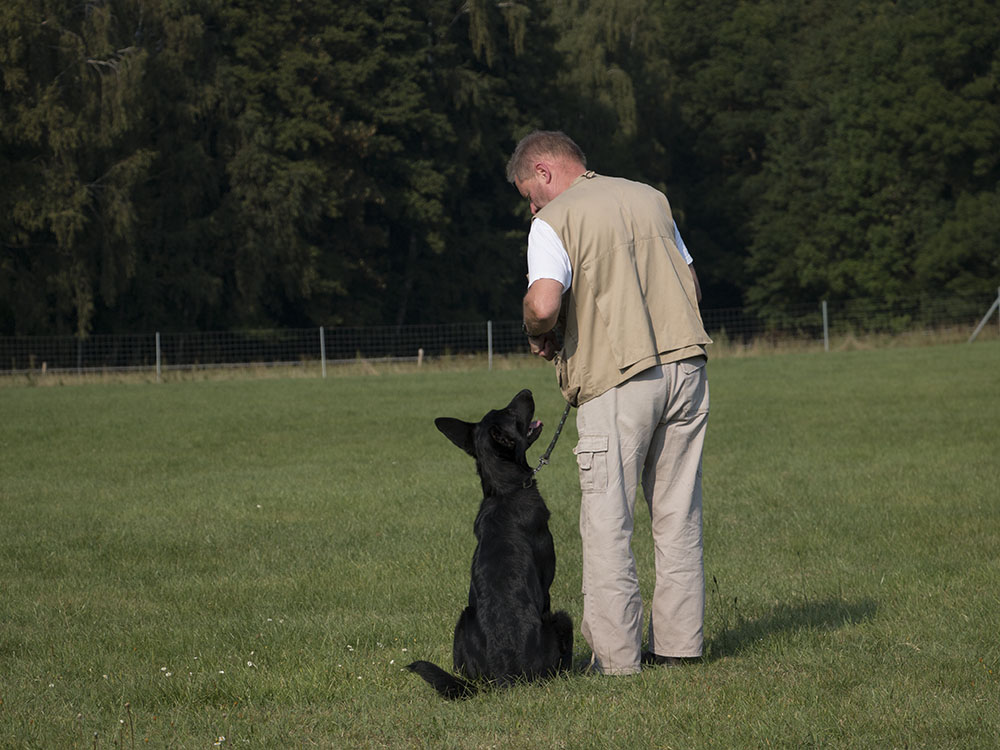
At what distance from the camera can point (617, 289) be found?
15.1 ft

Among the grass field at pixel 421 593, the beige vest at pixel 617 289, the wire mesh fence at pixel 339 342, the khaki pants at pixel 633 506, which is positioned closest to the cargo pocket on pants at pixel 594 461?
the khaki pants at pixel 633 506

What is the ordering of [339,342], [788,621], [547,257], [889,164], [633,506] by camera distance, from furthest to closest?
[889,164] → [339,342] → [788,621] → [633,506] → [547,257]

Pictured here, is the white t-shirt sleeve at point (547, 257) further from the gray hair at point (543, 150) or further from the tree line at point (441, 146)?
the tree line at point (441, 146)

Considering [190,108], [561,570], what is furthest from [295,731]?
[190,108]

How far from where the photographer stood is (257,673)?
5.01m

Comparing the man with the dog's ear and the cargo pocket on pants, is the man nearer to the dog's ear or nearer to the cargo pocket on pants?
the cargo pocket on pants

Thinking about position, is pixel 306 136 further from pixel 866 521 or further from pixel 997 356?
pixel 866 521

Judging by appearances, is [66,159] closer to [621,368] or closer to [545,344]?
[545,344]

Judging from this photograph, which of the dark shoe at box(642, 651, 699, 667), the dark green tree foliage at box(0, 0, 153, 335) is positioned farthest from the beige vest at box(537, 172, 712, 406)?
the dark green tree foliage at box(0, 0, 153, 335)

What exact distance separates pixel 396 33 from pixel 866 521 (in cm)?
3713

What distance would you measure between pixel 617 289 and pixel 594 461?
0.66m

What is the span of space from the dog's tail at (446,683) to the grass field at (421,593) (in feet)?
0.20

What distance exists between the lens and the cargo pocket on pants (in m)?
4.60

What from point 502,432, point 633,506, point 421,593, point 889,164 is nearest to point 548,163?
point 502,432
